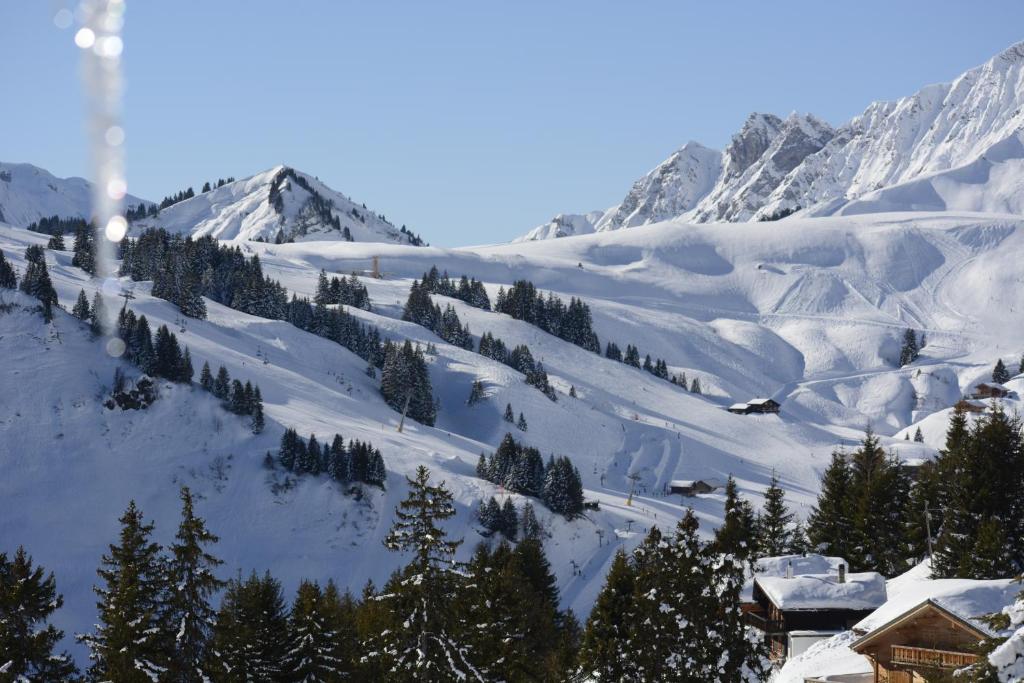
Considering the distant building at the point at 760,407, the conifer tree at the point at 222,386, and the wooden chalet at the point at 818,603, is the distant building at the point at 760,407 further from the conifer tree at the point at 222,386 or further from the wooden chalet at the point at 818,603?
the wooden chalet at the point at 818,603

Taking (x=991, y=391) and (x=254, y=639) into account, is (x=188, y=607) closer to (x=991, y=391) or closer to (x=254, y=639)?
(x=254, y=639)

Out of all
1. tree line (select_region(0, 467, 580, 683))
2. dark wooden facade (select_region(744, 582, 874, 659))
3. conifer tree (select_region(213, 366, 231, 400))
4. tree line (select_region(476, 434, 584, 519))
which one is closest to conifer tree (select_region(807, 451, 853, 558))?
dark wooden facade (select_region(744, 582, 874, 659))

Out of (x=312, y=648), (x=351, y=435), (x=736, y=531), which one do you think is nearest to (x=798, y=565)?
(x=736, y=531)

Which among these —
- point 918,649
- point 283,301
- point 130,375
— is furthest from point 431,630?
point 283,301

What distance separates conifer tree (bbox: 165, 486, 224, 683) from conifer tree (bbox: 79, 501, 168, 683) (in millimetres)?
285

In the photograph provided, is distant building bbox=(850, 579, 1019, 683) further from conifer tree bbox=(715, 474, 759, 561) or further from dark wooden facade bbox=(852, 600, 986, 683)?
conifer tree bbox=(715, 474, 759, 561)

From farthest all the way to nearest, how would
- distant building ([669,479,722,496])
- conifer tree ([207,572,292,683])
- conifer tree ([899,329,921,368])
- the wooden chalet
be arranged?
1. conifer tree ([899,329,921,368])
2. distant building ([669,479,722,496])
3. the wooden chalet
4. conifer tree ([207,572,292,683])

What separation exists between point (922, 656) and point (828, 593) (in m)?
12.0

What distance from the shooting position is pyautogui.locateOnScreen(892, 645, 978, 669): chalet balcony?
2860cm

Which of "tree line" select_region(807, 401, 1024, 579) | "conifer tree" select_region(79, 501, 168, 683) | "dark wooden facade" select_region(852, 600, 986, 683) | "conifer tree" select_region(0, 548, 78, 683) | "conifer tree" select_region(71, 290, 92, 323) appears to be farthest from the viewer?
"conifer tree" select_region(71, 290, 92, 323)

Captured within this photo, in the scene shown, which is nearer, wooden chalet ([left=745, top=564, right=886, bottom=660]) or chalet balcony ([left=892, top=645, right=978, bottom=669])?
chalet balcony ([left=892, top=645, right=978, bottom=669])

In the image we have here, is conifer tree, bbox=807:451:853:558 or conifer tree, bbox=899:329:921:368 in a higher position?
conifer tree, bbox=899:329:921:368

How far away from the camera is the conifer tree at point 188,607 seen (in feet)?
85.8

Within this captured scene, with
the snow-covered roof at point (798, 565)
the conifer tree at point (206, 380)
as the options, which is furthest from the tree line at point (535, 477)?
the snow-covered roof at point (798, 565)
